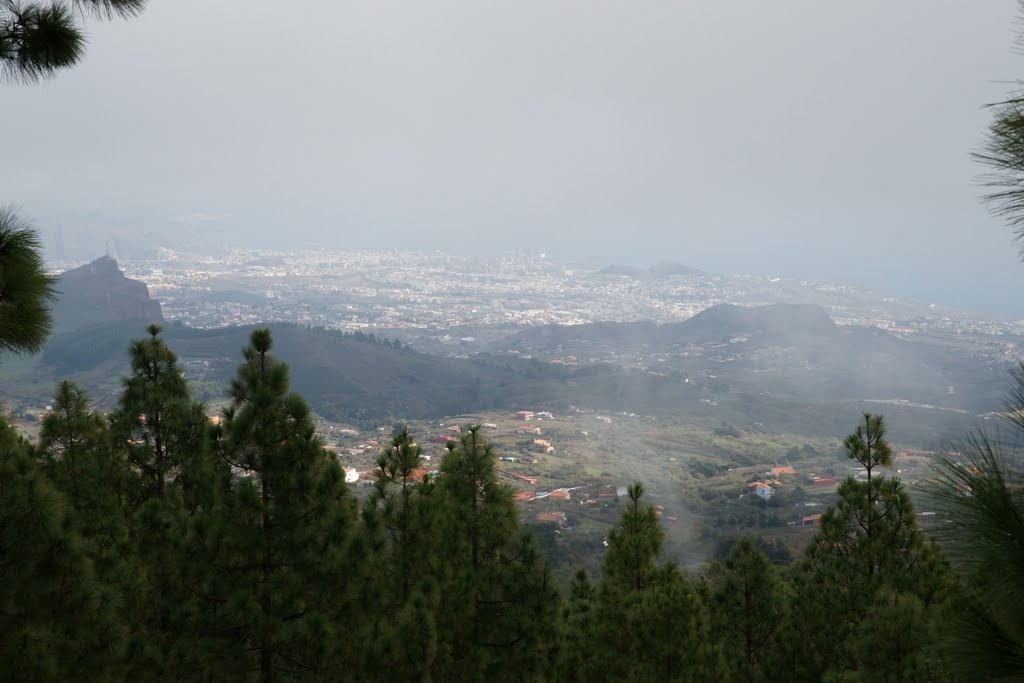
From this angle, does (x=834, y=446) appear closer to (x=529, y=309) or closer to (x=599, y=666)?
(x=599, y=666)

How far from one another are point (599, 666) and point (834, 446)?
50.2 meters

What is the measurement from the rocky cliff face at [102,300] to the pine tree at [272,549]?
3006 inches

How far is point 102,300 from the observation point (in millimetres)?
77562

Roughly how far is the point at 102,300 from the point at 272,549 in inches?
3315

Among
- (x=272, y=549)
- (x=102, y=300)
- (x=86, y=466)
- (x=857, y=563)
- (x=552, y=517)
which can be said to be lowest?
(x=552, y=517)

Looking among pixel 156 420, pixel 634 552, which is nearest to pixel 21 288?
pixel 156 420

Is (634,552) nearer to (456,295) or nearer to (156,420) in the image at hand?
(156,420)

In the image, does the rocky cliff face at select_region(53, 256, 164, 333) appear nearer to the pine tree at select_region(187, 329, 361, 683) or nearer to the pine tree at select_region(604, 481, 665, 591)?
the pine tree at select_region(604, 481, 665, 591)

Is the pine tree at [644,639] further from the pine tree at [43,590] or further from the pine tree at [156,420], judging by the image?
the pine tree at [156,420]

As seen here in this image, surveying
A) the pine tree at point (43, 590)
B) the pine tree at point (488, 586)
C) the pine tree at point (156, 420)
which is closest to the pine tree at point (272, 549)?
the pine tree at point (43, 590)

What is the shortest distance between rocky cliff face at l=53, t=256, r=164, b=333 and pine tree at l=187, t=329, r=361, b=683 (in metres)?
76.3

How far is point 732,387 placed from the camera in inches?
3054

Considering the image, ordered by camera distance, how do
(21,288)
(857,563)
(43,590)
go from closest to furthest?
(21,288)
(43,590)
(857,563)

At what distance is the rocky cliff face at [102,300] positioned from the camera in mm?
74812
